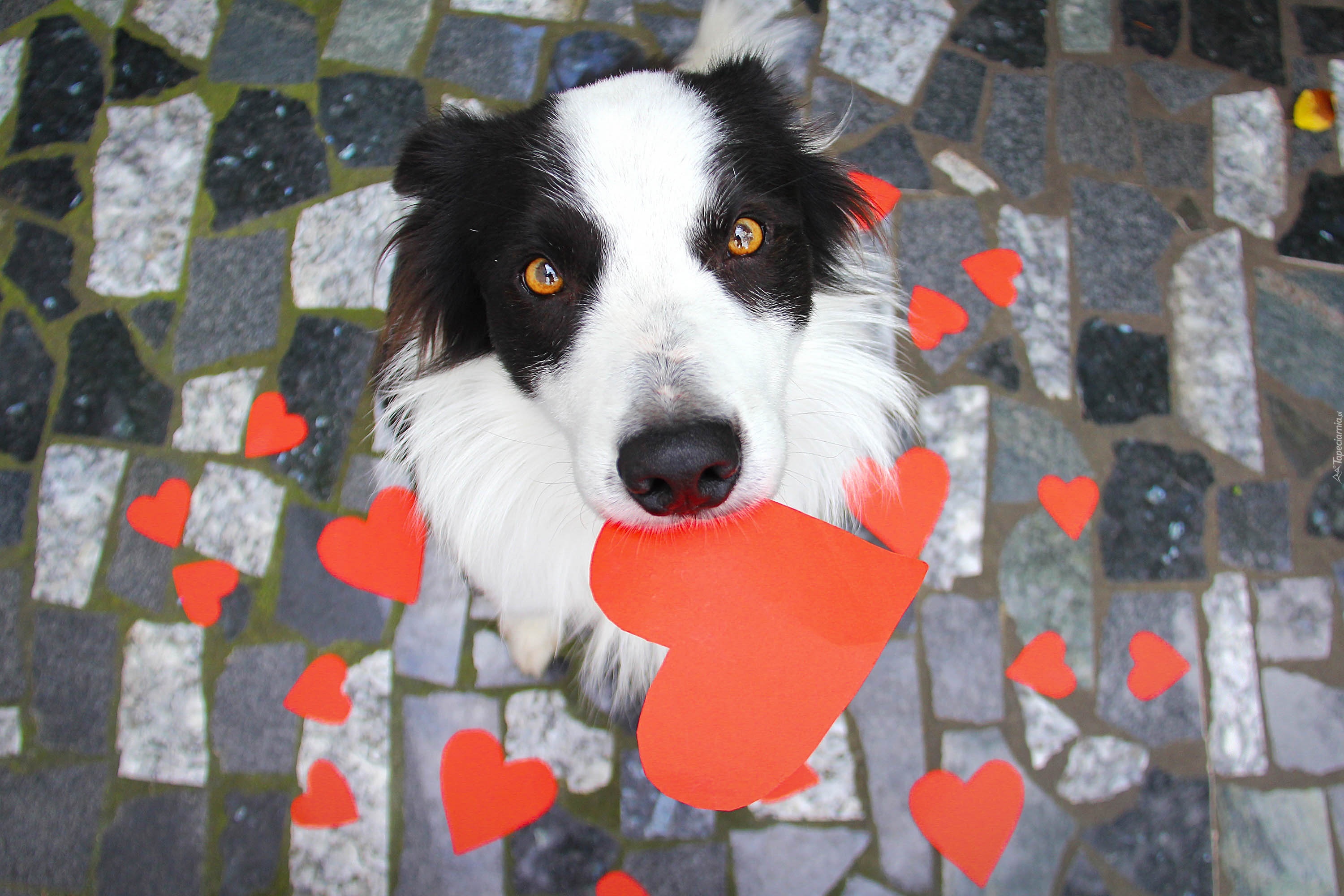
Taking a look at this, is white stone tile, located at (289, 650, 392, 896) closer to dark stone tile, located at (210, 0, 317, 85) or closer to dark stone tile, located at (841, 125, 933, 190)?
dark stone tile, located at (210, 0, 317, 85)

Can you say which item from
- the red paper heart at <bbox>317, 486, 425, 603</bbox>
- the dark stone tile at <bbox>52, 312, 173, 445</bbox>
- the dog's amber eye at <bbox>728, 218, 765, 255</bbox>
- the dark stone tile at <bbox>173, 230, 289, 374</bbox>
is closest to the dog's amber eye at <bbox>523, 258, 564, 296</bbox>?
the dog's amber eye at <bbox>728, 218, 765, 255</bbox>

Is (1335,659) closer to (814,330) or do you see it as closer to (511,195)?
(814,330)

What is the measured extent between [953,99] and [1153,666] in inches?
67.9

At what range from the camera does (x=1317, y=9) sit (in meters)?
2.54

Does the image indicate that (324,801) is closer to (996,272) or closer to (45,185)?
(45,185)

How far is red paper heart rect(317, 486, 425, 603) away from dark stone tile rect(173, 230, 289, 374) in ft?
1.92

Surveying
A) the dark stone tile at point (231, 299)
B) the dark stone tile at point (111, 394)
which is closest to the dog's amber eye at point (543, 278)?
Result: the dark stone tile at point (231, 299)

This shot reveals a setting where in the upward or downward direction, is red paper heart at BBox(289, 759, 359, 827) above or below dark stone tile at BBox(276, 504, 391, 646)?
below

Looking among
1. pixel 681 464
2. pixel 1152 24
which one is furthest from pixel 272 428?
pixel 1152 24

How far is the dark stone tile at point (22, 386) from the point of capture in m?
2.25

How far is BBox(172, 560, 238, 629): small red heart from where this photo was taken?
2.16 metres

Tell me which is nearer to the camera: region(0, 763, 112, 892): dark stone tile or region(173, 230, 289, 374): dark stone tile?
region(0, 763, 112, 892): dark stone tile

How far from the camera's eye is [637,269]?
1284 millimetres

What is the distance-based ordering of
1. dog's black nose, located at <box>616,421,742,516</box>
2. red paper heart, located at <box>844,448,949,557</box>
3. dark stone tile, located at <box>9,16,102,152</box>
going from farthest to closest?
dark stone tile, located at <box>9,16,102,152</box> → red paper heart, located at <box>844,448,949,557</box> → dog's black nose, located at <box>616,421,742,516</box>
